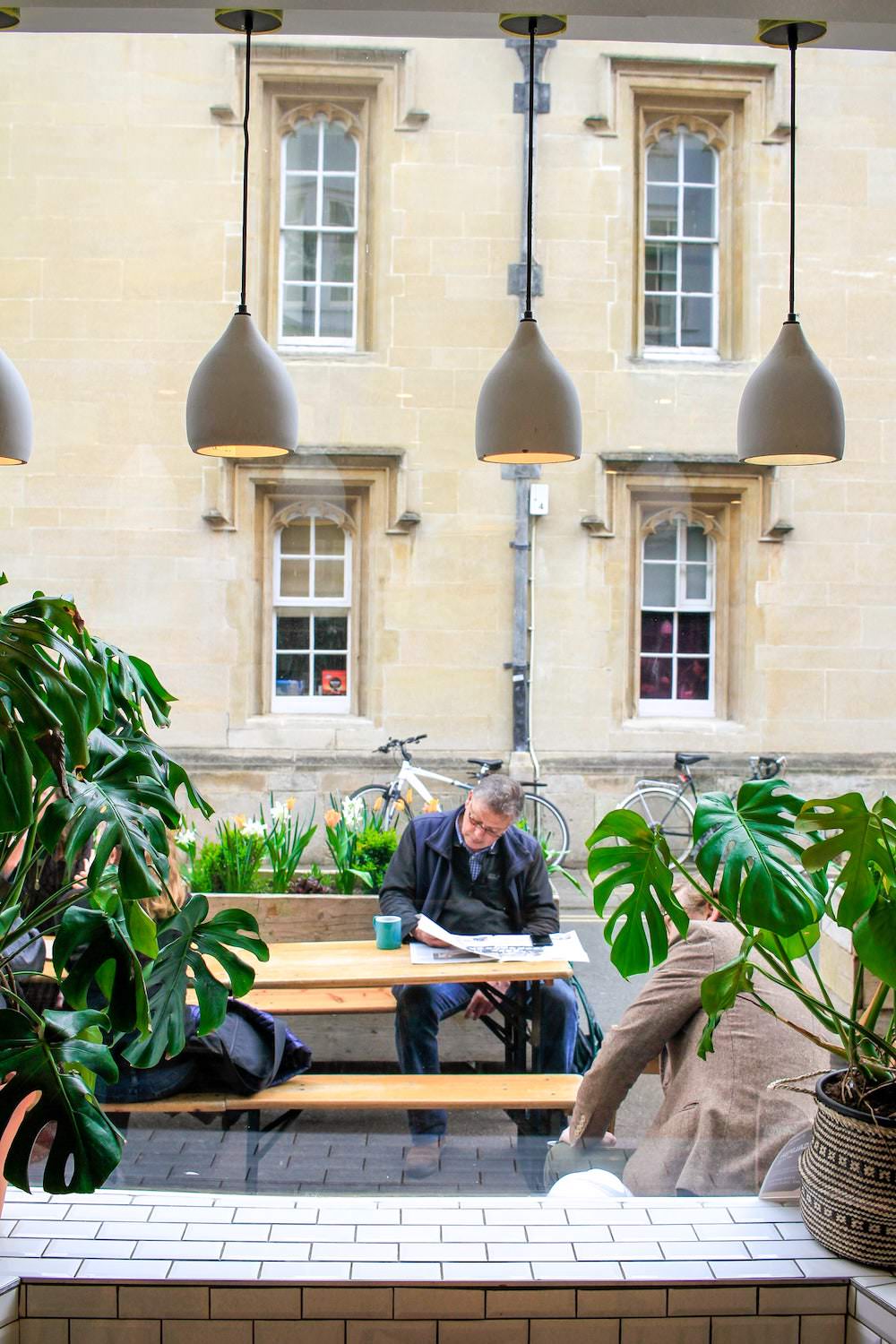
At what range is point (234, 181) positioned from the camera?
10.2 feet

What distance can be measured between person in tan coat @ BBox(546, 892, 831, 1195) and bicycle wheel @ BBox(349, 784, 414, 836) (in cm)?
125

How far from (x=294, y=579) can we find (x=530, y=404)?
1528 mm

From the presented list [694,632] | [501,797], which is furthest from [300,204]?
[501,797]

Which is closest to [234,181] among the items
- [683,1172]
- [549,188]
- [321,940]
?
[549,188]

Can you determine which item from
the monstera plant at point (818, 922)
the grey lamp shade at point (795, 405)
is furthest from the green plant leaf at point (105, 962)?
the grey lamp shade at point (795, 405)

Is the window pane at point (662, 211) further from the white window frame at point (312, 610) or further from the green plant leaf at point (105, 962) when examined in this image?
the green plant leaf at point (105, 962)

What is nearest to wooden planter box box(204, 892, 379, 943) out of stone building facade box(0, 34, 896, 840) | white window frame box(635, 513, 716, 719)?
stone building facade box(0, 34, 896, 840)

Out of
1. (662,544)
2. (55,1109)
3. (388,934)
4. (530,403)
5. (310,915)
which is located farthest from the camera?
(662,544)

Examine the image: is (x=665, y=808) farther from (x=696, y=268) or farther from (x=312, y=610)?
(x=696, y=268)

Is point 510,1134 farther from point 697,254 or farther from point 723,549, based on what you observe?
point 697,254

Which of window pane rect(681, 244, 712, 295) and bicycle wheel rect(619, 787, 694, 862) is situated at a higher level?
window pane rect(681, 244, 712, 295)

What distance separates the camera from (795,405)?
1.77 metres

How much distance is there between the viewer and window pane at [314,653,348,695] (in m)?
3.18

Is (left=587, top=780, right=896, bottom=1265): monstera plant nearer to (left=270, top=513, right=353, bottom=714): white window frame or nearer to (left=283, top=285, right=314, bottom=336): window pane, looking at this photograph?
(left=270, top=513, right=353, bottom=714): white window frame
